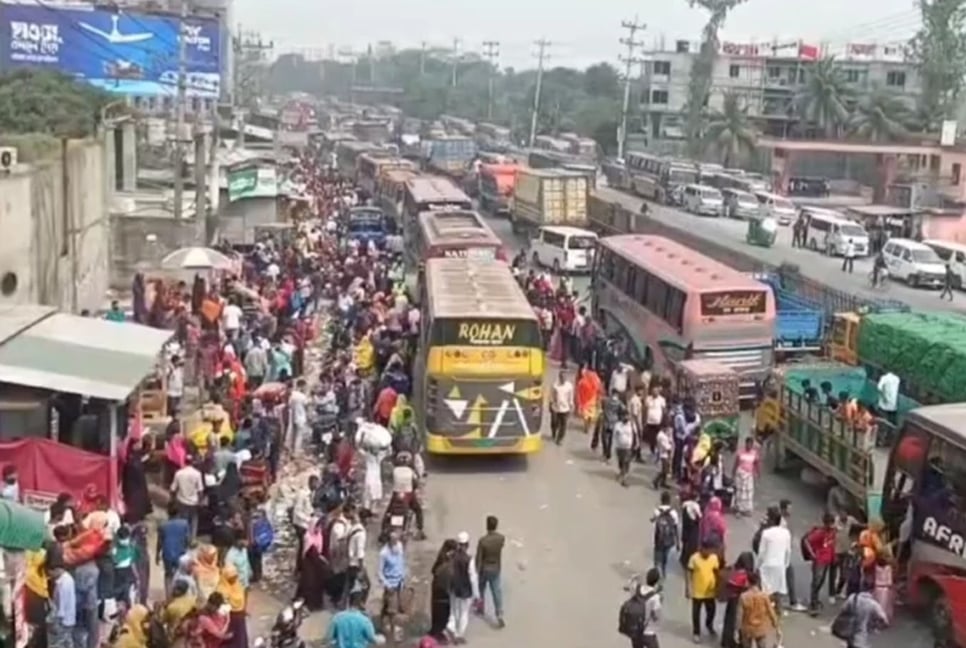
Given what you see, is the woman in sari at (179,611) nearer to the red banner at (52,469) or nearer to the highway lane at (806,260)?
the red banner at (52,469)

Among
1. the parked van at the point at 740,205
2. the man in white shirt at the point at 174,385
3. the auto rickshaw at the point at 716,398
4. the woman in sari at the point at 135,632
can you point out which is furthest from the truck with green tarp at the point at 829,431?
the parked van at the point at 740,205

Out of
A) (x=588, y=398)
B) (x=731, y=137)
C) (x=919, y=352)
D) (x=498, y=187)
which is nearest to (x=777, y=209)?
(x=498, y=187)

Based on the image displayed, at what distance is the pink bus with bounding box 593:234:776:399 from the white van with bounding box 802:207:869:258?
20.9m

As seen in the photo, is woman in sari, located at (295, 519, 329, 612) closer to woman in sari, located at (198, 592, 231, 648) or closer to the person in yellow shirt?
woman in sari, located at (198, 592, 231, 648)

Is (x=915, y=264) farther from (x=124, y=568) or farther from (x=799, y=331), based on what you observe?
(x=124, y=568)

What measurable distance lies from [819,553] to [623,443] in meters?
5.21

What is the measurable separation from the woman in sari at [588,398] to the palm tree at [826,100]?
68.1 metres

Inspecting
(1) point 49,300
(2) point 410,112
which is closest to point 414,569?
(1) point 49,300

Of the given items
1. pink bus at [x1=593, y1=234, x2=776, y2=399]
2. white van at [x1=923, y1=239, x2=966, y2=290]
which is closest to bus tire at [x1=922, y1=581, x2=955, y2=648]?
pink bus at [x1=593, y1=234, x2=776, y2=399]

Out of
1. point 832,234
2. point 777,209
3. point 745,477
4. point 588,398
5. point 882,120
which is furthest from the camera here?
point 882,120

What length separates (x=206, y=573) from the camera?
11.5 meters

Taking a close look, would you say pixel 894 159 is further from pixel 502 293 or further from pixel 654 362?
pixel 502 293

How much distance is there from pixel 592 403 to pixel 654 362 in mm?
3665

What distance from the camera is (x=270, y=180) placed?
44594mm
